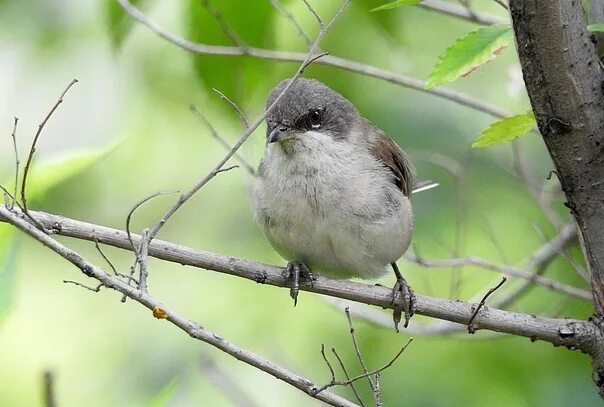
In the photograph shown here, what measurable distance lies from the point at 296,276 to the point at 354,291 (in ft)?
0.95

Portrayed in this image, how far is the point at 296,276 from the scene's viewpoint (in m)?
3.52

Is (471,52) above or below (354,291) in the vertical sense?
above

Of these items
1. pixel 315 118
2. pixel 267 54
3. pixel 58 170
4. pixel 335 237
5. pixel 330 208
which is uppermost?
pixel 267 54

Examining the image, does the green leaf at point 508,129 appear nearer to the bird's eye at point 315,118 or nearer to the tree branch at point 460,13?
Answer: the tree branch at point 460,13

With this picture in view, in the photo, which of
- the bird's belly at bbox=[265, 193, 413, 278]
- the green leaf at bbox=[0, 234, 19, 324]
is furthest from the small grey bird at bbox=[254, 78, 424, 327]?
the green leaf at bbox=[0, 234, 19, 324]

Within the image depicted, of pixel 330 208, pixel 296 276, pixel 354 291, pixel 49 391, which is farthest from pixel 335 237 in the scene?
pixel 49 391

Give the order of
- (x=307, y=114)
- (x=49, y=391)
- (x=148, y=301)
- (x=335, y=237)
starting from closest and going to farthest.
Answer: (x=49, y=391)
(x=148, y=301)
(x=335, y=237)
(x=307, y=114)

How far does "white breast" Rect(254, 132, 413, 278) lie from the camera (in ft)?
12.6

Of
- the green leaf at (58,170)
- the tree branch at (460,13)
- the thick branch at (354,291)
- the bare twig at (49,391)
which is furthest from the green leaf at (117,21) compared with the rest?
the bare twig at (49,391)

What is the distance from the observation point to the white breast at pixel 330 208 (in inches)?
151

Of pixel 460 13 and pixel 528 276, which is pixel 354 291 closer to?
pixel 528 276

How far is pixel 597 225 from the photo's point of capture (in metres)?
3.12

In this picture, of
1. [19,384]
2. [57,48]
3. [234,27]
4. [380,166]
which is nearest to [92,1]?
[57,48]

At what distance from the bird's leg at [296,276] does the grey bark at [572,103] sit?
1070mm
